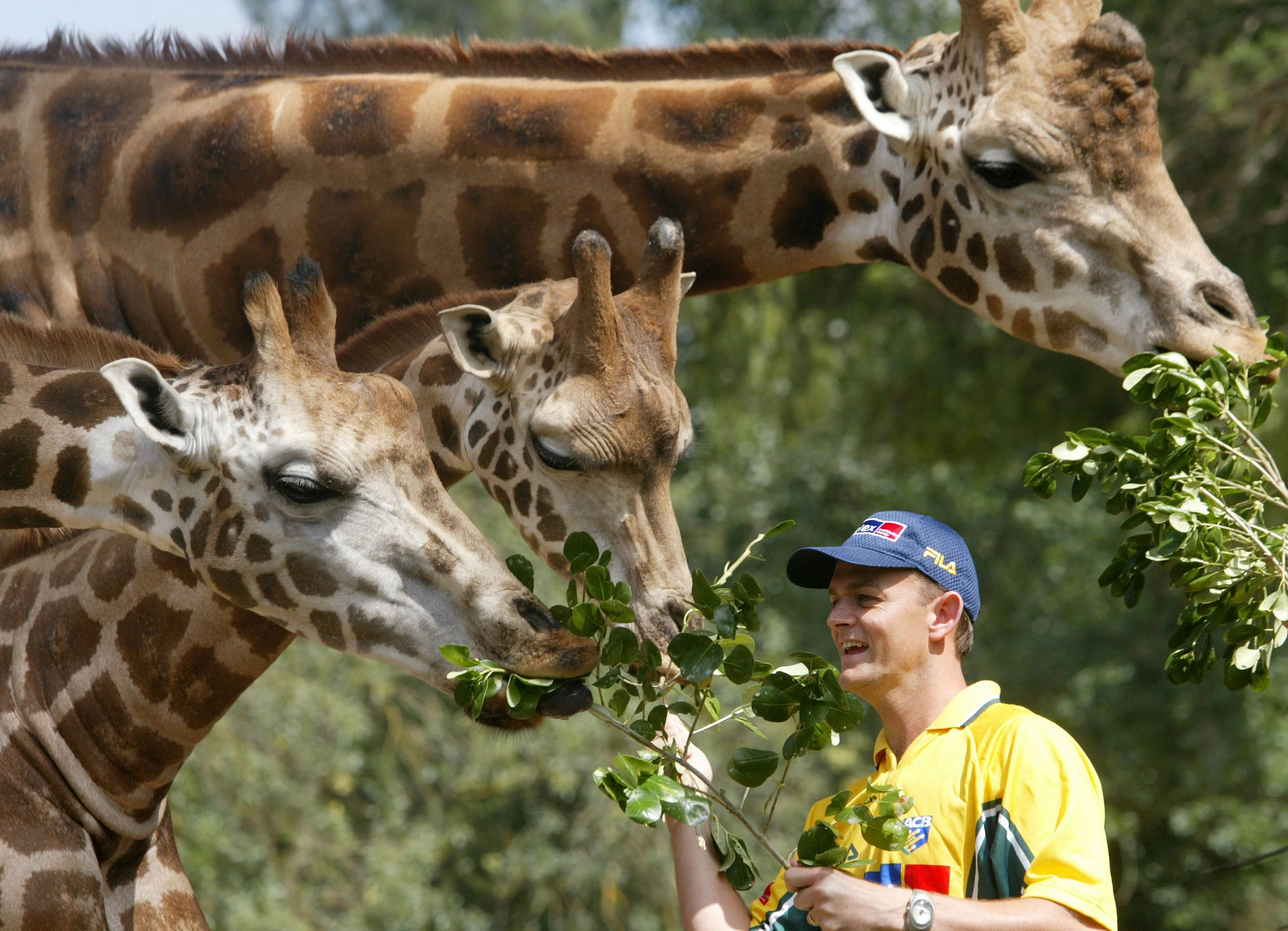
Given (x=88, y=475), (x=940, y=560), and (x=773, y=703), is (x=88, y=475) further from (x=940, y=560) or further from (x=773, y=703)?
(x=940, y=560)

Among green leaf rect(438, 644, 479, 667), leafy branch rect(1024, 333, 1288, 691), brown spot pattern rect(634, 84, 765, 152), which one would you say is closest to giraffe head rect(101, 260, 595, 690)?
green leaf rect(438, 644, 479, 667)

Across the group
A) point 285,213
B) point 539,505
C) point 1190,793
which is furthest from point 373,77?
point 1190,793

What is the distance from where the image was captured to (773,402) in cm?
1908

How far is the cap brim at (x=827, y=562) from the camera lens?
3.50m

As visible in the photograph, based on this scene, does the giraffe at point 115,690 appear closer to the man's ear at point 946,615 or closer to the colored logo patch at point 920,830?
the man's ear at point 946,615

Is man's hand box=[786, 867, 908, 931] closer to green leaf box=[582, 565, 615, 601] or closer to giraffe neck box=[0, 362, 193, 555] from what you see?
green leaf box=[582, 565, 615, 601]

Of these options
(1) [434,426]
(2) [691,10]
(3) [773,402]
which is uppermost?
(1) [434,426]

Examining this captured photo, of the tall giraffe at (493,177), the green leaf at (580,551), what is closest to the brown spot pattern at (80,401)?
the green leaf at (580,551)

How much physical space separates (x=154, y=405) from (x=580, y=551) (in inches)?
46.3

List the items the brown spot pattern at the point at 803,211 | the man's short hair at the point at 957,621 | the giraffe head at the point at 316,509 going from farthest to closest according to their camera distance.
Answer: the brown spot pattern at the point at 803,211, the giraffe head at the point at 316,509, the man's short hair at the point at 957,621

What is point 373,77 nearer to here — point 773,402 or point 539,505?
point 539,505

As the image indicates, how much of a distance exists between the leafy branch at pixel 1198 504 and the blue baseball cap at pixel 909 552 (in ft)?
1.55

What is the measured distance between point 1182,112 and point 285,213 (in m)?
8.48

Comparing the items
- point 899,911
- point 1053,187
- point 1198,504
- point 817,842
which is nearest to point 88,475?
point 817,842
